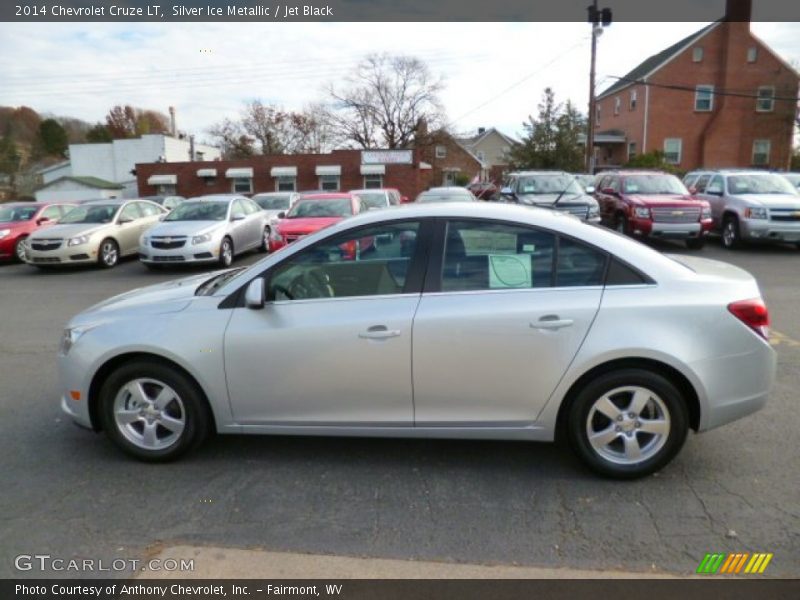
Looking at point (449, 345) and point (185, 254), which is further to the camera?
point (185, 254)

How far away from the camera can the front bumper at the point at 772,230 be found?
1284 cm

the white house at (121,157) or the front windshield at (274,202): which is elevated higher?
the white house at (121,157)

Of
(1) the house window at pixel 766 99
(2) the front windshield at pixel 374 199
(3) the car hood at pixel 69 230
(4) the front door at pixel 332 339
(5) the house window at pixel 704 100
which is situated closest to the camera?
(4) the front door at pixel 332 339

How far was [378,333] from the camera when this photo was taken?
3342 mm

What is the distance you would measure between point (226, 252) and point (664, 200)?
9932 millimetres

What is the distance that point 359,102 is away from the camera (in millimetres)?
50219

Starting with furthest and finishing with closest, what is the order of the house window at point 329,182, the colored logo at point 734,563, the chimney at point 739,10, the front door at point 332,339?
1. the house window at point 329,182
2. the chimney at point 739,10
3. the front door at point 332,339
4. the colored logo at point 734,563

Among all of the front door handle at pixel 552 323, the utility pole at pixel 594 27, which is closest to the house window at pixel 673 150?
the utility pole at pixel 594 27

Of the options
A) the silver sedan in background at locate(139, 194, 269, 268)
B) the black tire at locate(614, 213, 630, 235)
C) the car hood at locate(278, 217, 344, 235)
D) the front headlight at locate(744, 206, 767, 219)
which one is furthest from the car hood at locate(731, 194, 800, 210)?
the silver sedan in background at locate(139, 194, 269, 268)

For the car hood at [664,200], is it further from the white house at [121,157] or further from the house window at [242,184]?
the white house at [121,157]

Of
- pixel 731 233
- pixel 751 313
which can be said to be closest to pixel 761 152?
pixel 731 233

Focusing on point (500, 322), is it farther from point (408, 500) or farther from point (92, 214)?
point (92, 214)

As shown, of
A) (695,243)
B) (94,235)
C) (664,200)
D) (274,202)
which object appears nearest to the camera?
(94,235)

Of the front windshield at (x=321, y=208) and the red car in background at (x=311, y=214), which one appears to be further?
the front windshield at (x=321, y=208)
